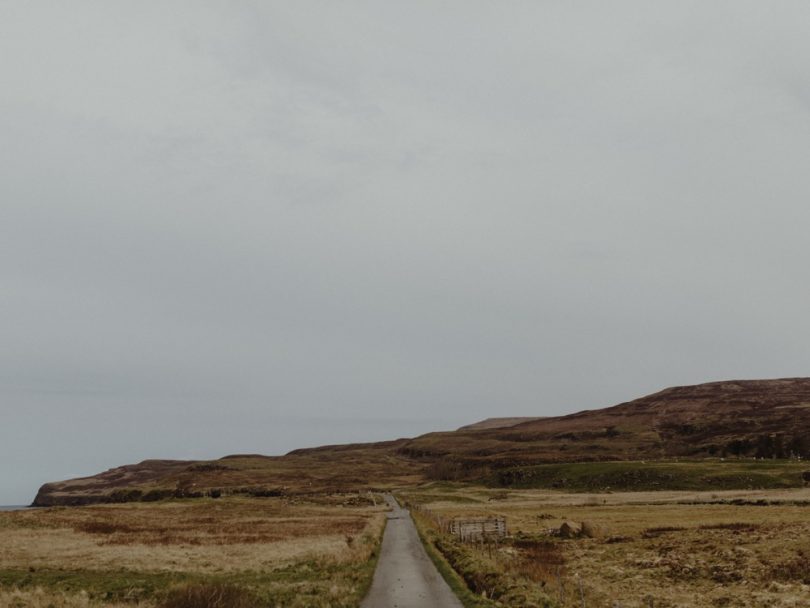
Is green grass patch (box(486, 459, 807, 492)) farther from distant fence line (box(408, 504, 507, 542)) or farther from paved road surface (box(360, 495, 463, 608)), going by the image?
paved road surface (box(360, 495, 463, 608))

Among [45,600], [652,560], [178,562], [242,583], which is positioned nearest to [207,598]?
[242,583]

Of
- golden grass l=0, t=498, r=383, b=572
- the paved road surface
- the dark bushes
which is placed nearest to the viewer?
the dark bushes

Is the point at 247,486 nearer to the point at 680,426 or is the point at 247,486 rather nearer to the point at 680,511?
the point at 680,511

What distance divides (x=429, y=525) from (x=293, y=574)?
26.6 metres

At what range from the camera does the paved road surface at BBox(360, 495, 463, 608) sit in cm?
2341

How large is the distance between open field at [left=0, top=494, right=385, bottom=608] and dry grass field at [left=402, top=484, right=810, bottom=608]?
244 inches

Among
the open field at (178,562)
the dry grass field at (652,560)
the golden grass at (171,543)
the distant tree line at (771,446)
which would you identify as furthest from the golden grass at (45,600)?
the distant tree line at (771,446)

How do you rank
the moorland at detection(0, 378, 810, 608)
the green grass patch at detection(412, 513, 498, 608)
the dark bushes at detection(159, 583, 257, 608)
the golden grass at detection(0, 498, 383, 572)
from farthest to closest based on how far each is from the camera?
the golden grass at detection(0, 498, 383, 572) → the moorland at detection(0, 378, 810, 608) → the green grass patch at detection(412, 513, 498, 608) → the dark bushes at detection(159, 583, 257, 608)

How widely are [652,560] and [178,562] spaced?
25453mm

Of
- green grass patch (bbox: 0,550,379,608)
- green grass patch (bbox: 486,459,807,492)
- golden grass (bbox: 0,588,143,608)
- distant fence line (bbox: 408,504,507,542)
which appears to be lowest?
green grass patch (bbox: 486,459,807,492)

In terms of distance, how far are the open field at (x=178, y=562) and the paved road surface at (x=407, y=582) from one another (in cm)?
72

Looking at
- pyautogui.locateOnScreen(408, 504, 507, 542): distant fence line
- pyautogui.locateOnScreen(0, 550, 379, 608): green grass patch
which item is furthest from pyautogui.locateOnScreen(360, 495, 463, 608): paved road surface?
pyautogui.locateOnScreen(408, 504, 507, 542): distant fence line

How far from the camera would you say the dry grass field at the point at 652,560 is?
25.1m

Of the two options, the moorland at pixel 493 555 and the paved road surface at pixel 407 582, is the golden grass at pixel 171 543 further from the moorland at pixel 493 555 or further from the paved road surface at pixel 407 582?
the paved road surface at pixel 407 582
